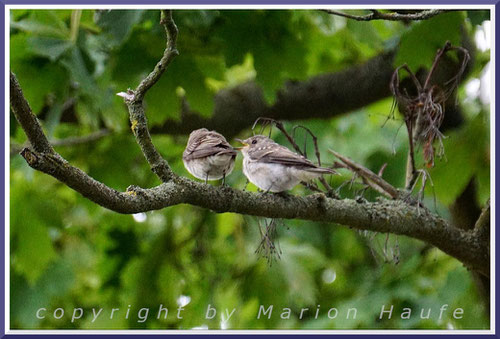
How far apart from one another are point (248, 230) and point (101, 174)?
85 centimetres

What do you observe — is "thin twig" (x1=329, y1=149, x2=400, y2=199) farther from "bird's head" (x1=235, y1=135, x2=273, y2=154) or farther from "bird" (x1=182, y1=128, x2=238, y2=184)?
"bird" (x1=182, y1=128, x2=238, y2=184)

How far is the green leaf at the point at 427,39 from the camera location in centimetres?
301

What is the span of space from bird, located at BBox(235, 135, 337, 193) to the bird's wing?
11 cm

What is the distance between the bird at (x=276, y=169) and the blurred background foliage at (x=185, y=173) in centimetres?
19

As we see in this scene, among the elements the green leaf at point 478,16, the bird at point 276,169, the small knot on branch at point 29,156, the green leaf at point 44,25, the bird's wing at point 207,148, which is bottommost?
the bird at point 276,169

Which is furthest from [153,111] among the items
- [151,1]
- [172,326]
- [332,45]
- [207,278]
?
[332,45]

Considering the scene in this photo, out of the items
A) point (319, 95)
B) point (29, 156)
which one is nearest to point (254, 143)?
point (29, 156)

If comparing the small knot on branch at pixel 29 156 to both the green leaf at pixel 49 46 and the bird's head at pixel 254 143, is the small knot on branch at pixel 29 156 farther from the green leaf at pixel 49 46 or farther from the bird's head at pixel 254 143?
the green leaf at pixel 49 46

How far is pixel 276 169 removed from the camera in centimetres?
221

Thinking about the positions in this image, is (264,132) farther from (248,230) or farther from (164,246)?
(164,246)

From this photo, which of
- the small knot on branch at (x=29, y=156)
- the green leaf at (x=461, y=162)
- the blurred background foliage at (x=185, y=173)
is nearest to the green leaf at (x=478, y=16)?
the blurred background foliage at (x=185, y=173)

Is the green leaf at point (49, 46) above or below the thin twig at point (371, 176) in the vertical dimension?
above

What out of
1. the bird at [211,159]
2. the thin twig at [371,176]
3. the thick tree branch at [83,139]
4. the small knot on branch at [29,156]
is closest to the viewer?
the small knot on branch at [29,156]

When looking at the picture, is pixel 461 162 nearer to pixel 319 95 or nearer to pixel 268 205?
pixel 319 95
